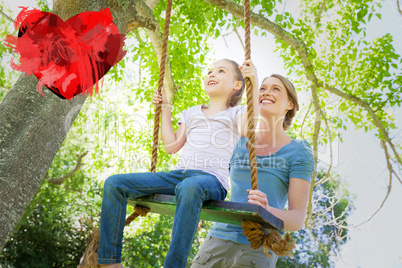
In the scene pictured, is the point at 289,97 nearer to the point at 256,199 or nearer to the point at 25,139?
the point at 256,199

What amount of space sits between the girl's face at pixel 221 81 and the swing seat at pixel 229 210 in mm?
739

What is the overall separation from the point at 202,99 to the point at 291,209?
394 centimetres

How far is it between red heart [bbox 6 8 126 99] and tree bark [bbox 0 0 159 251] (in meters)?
0.20

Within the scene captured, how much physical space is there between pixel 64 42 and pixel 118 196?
4.09 feet

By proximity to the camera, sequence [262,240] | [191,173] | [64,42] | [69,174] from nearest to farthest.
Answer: [262,240], [191,173], [64,42], [69,174]

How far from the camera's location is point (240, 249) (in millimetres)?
1853

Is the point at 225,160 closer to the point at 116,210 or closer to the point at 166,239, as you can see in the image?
the point at 116,210

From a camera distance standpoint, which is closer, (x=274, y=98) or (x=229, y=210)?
(x=229, y=210)

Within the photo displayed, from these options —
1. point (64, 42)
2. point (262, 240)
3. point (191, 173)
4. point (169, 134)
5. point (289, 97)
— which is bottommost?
point (262, 240)

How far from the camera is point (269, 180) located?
6.39 ft

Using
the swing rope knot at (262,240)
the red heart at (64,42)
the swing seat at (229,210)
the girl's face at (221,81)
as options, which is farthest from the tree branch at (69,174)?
the swing rope knot at (262,240)

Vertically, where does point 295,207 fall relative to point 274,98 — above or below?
below

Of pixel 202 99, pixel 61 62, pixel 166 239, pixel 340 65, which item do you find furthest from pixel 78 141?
pixel 61 62

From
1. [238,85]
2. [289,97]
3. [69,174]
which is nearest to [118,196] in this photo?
[238,85]
